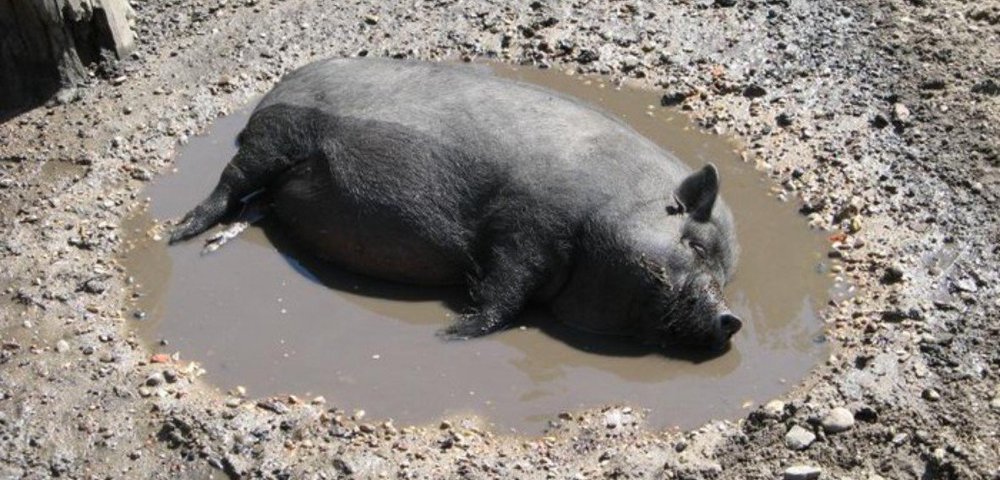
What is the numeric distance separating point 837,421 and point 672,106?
3430mm

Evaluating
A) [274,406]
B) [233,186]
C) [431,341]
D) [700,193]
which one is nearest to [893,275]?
[700,193]

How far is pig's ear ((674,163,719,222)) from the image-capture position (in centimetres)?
696

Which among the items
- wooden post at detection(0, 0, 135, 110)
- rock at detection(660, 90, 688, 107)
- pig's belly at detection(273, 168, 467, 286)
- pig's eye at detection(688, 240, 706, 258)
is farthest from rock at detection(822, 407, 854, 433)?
wooden post at detection(0, 0, 135, 110)

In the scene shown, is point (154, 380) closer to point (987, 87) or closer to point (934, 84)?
point (934, 84)

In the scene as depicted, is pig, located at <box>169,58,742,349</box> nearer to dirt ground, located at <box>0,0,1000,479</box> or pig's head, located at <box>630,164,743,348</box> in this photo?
pig's head, located at <box>630,164,743,348</box>

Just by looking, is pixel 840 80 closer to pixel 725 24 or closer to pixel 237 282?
pixel 725 24

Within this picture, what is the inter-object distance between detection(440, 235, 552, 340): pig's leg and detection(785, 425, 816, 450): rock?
5.49 ft

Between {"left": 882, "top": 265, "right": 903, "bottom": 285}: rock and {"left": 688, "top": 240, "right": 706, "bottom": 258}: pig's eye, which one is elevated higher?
{"left": 688, "top": 240, "right": 706, "bottom": 258}: pig's eye

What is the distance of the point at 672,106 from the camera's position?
9.06 m

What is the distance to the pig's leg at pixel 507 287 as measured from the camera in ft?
23.2

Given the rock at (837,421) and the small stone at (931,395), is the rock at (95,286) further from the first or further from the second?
the small stone at (931,395)

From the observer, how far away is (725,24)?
32.2 ft

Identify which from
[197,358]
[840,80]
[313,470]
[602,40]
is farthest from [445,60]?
[313,470]

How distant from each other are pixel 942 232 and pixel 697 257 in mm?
1651
